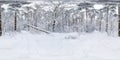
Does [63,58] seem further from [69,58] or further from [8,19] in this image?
[8,19]

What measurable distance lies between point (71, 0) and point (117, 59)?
6.94 meters

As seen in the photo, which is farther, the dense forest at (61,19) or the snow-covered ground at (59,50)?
the dense forest at (61,19)

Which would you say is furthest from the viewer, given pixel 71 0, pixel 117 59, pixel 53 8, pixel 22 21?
pixel 22 21

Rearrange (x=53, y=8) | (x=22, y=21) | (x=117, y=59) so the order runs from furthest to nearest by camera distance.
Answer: (x=22, y=21) → (x=53, y=8) → (x=117, y=59)

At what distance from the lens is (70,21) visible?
20.2 meters

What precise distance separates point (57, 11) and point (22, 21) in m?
3.77

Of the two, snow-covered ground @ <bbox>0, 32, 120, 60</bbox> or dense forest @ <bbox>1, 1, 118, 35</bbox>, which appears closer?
snow-covered ground @ <bbox>0, 32, 120, 60</bbox>

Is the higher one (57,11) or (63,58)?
(57,11)

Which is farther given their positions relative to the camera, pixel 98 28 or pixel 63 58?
pixel 98 28

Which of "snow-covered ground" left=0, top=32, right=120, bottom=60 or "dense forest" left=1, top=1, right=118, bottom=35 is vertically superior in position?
"dense forest" left=1, top=1, right=118, bottom=35

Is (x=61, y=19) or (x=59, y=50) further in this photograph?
(x=61, y=19)


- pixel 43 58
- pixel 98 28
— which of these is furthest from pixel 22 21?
pixel 43 58

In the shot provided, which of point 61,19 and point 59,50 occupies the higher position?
point 61,19

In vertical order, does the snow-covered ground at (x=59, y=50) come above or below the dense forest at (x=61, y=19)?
below
